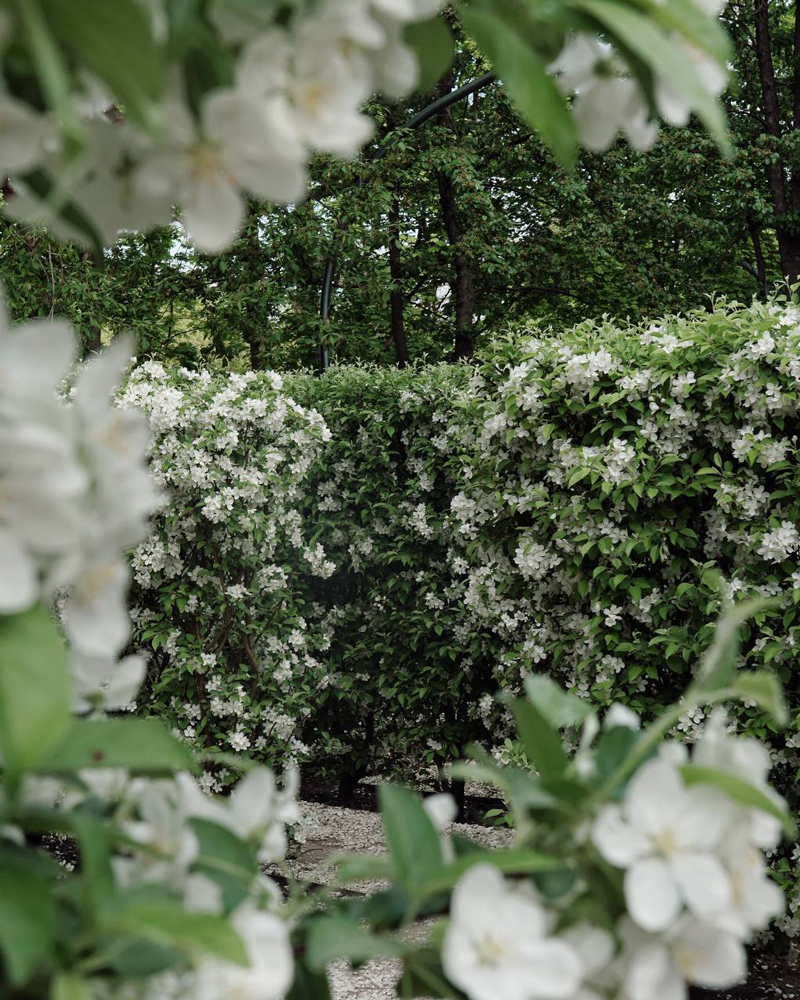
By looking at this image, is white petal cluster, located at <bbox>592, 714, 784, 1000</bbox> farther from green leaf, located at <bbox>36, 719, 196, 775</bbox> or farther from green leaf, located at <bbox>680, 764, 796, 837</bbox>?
green leaf, located at <bbox>36, 719, 196, 775</bbox>

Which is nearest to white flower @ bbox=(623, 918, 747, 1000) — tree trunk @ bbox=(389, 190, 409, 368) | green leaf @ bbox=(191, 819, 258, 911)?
green leaf @ bbox=(191, 819, 258, 911)

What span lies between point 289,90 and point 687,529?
3.40 metres

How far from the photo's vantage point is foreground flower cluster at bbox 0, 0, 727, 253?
524 mm

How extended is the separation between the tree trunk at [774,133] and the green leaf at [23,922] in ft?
45.3

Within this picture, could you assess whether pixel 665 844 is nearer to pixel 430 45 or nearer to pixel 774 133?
pixel 430 45

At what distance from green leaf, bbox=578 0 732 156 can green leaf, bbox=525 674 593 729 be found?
445 millimetres

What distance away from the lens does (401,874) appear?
0.70m

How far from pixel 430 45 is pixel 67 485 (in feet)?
1.58

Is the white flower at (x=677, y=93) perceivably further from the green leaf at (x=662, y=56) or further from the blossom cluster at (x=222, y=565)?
the blossom cluster at (x=222, y=565)

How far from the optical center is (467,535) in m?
5.56

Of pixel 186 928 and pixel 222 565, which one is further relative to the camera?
pixel 222 565

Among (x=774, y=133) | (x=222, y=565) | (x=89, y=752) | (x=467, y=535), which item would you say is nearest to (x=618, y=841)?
(x=89, y=752)

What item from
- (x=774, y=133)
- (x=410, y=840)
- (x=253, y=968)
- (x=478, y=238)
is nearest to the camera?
(x=253, y=968)

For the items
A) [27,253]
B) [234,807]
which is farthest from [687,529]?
[27,253]
